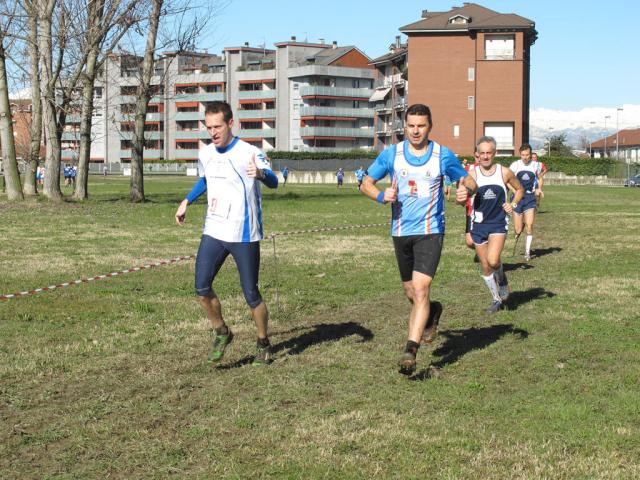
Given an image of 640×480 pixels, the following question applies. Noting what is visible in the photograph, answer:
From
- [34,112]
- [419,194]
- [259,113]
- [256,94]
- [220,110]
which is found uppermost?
[256,94]

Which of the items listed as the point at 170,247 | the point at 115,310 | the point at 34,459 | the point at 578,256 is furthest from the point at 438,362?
the point at 170,247

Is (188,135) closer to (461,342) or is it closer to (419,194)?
(461,342)

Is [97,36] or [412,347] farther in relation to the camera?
[97,36]

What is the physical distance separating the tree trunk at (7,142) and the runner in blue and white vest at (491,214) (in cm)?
2405

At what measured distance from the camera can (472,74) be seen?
8950cm

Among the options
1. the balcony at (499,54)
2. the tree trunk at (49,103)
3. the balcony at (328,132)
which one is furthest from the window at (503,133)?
the tree trunk at (49,103)

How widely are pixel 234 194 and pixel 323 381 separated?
5.71ft

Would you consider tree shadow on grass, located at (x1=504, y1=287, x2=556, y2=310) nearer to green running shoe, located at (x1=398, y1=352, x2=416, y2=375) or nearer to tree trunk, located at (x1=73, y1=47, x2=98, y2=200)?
green running shoe, located at (x1=398, y1=352, x2=416, y2=375)

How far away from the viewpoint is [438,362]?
8.32 metres

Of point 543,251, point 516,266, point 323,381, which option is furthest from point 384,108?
point 323,381

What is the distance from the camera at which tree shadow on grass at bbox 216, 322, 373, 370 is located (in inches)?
341

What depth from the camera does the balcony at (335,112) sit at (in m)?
124

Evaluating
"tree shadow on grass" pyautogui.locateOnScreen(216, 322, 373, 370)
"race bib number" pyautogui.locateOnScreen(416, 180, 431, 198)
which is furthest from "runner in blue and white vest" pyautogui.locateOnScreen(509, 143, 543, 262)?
"race bib number" pyautogui.locateOnScreen(416, 180, 431, 198)

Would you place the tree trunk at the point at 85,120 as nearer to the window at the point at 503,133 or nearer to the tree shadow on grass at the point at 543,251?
the tree shadow on grass at the point at 543,251
